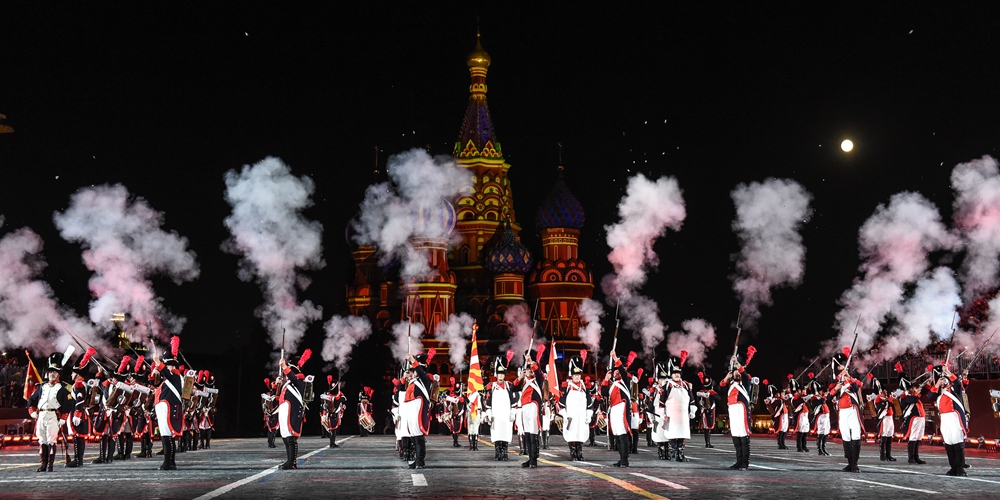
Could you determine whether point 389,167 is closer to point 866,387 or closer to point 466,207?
point 466,207

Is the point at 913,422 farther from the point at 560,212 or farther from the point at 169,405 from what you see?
the point at 560,212

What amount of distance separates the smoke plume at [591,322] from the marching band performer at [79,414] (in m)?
60.9

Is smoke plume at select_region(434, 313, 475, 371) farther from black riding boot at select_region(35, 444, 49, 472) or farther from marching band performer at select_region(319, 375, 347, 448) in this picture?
black riding boot at select_region(35, 444, 49, 472)

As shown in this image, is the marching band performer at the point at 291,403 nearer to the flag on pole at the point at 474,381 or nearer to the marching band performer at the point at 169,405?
the marching band performer at the point at 169,405

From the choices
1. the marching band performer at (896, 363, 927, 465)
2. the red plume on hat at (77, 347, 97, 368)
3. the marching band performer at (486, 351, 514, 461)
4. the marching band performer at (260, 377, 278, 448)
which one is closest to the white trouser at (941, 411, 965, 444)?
the marching band performer at (896, 363, 927, 465)

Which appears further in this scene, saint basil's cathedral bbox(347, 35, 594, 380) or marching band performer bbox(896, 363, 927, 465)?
saint basil's cathedral bbox(347, 35, 594, 380)

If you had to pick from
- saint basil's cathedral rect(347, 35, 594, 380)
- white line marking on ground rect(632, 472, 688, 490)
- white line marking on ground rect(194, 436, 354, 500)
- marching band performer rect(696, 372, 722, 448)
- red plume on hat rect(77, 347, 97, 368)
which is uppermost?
saint basil's cathedral rect(347, 35, 594, 380)

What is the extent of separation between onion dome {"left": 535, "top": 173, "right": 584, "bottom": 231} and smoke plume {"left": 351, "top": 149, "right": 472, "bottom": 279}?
8184 millimetres

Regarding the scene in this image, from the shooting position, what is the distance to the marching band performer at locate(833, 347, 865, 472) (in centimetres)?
2019

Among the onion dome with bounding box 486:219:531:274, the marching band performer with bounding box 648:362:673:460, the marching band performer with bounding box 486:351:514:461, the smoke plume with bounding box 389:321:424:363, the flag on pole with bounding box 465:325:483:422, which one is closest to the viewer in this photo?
the marching band performer with bounding box 486:351:514:461

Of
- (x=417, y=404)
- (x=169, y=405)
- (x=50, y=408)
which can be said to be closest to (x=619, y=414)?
(x=417, y=404)

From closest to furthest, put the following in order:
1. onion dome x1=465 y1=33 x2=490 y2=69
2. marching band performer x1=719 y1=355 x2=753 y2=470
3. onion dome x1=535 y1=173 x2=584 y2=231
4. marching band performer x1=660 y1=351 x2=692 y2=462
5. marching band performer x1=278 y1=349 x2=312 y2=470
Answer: marching band performer x1=719 y1=355 x2=753 y2=470 → marching band performer x1=278 y1=349 x2=312 y2=470 → marching band performer x1=660 y1=351 x2=692 y2=462 → onion dome x1=535 y1=173 x2=584 y2=231 → onion dome x1=465 y1=33 x2=490 y2=69

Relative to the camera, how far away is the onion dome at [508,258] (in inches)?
3858

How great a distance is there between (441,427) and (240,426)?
68.5 ft
